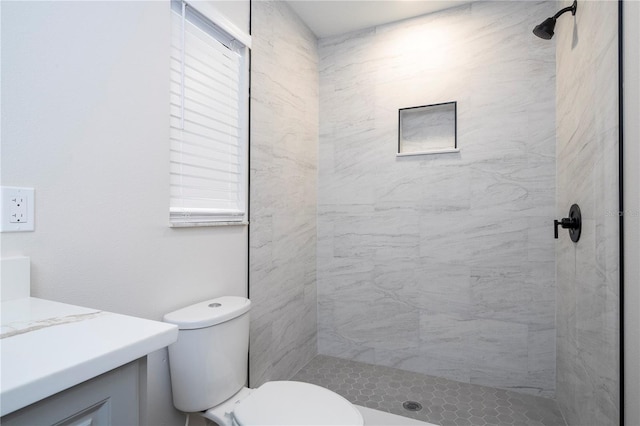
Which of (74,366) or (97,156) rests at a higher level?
(97,156)

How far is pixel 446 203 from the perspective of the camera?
2.27 metres

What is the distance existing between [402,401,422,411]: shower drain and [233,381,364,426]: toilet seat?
900 millimetres

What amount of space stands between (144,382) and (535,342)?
86.6 inches

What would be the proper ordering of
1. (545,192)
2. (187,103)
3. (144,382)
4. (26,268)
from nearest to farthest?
(144,382), (26,268), (187,103), (545,192)

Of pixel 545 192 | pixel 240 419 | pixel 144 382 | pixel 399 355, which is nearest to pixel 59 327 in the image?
pixel 144 382

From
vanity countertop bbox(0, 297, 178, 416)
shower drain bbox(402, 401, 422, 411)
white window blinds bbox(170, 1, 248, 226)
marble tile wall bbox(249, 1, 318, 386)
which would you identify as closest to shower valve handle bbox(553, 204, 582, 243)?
shower drain bbox(402, 401, 422, 411)

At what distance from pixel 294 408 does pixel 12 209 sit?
104cm

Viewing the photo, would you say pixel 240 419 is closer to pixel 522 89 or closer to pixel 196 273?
pixel 196 273

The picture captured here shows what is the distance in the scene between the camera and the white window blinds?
1.46 meters

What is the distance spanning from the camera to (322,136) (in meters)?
2.62

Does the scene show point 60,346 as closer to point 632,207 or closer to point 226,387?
point 226,387

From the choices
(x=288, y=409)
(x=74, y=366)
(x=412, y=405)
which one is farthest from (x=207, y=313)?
(x=412, y=405)

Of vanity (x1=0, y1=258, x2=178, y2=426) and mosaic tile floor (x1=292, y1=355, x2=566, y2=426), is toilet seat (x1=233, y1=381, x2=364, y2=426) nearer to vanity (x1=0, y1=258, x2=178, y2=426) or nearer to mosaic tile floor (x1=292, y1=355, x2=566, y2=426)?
vanity (x1=0, y1=258, x2=178, y2=426)

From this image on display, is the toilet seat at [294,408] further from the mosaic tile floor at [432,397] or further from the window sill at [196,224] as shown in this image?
the mosaic tile floor at [432,397]
